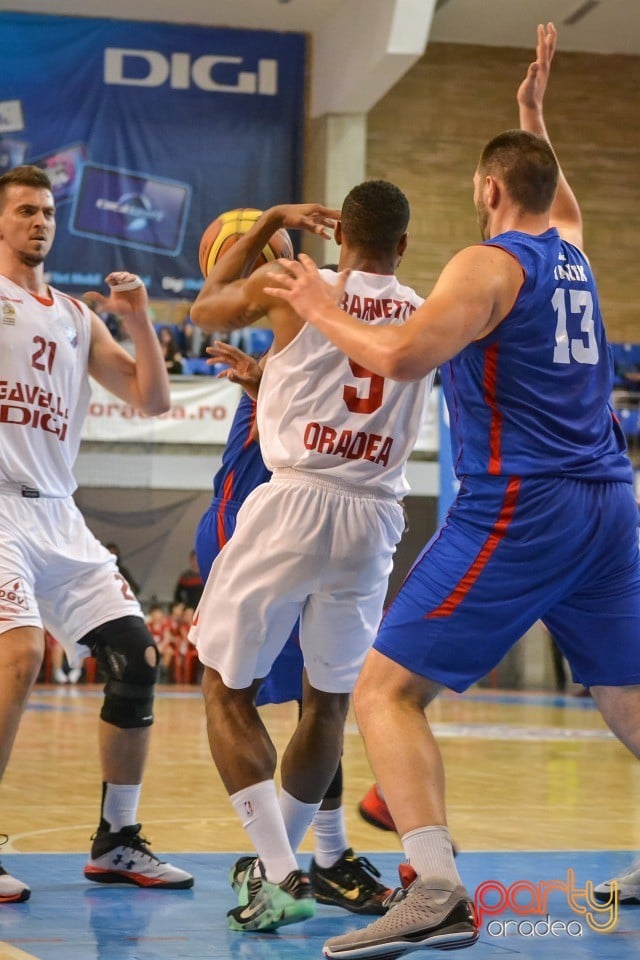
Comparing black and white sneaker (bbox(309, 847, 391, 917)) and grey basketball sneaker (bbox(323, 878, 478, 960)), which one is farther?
black and white sneaker (bbox(309, 847, 391, 917))

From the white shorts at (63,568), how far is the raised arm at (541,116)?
2.01 metres

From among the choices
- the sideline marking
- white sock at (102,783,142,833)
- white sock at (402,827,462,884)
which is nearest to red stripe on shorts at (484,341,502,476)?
white sock at (402,827,462,884)

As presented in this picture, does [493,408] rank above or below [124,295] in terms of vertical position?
→ below

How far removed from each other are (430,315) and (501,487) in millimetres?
554

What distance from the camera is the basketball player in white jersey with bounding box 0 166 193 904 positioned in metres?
5.01

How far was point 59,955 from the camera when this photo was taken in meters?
3.73

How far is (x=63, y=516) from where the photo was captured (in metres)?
5.16

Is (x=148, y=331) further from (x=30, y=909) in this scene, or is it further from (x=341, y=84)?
(x=341, y=84)

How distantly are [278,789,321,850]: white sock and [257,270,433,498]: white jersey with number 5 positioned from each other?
107 centimetres

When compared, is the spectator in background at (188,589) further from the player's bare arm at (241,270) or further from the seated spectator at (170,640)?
the player's bare arm at (241,270)

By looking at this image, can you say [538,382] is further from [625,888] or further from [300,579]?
[625,888]

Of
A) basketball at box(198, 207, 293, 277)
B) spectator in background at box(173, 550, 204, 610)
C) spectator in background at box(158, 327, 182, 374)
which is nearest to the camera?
basketball at box(198, 207, 293, 277)

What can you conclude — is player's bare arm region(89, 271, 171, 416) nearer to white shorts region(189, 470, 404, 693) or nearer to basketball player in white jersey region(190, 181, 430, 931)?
basketball player in white jersey region(190, 181, 430, 931)

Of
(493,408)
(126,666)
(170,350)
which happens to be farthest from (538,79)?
(170,350)
